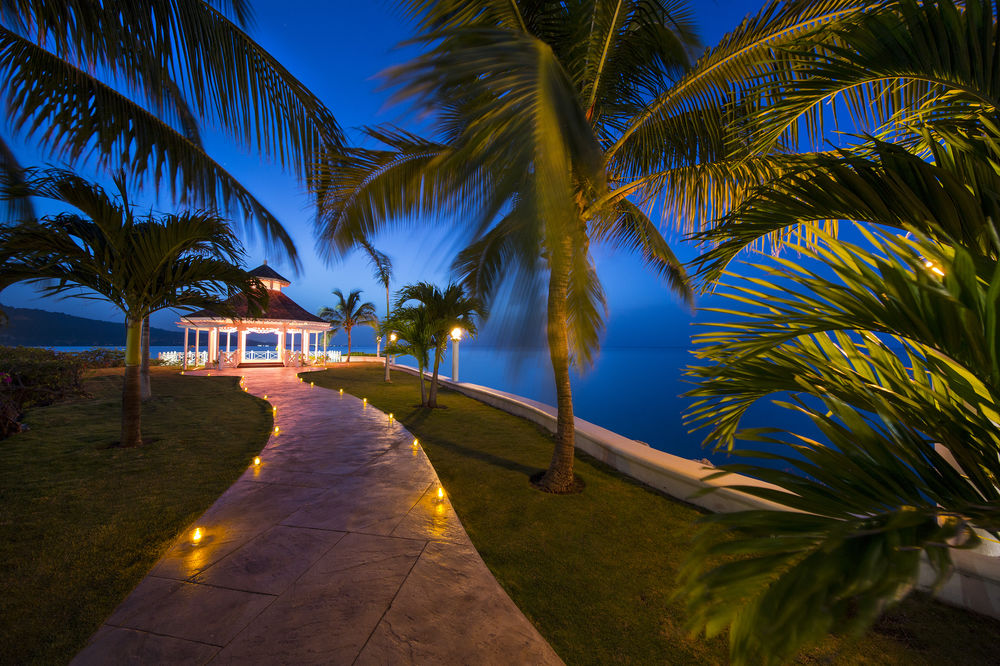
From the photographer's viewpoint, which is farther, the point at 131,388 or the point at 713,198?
the point at 131,388

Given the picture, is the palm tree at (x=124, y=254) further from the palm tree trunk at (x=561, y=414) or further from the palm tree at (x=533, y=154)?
the palm tree trunk at (x=561, y=414)

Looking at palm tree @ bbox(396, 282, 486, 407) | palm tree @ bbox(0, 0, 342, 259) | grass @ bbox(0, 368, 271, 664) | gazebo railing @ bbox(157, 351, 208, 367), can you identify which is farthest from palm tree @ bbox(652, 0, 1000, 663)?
gazebo railing @ bbox(157, 351, 208, 367)

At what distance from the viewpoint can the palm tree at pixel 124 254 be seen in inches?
176

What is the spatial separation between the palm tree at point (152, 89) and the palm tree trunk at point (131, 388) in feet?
8.62

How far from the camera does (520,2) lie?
351 centimetres

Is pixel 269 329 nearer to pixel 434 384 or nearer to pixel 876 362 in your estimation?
pixel 434 384

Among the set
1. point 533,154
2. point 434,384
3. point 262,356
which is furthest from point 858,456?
point 262,356

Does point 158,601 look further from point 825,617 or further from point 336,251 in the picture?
point 825,617

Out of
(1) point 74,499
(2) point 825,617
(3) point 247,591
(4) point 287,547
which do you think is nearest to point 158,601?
(3) point 247,591

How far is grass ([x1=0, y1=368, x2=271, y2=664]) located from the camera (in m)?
2.26

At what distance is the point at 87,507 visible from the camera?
3592mm

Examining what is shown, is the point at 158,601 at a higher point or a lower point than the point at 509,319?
lower

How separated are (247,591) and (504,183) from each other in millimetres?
3124

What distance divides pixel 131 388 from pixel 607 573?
699cm
